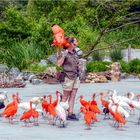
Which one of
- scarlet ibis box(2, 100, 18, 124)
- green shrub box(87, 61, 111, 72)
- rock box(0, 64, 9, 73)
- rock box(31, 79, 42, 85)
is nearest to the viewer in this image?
scarlet ibis box(2, 100, 18, 124)

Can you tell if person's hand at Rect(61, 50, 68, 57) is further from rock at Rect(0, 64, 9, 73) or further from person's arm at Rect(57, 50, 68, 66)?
rock at Rect(0, 64, 9, 73)

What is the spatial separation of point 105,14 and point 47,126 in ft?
68.9

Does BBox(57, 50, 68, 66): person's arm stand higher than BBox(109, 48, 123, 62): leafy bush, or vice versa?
BBox(109, 48, 123, 62): leafy bush

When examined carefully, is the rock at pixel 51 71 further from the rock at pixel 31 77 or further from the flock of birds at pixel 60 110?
the flock of birds at pixel 60 110

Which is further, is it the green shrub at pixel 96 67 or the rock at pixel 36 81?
the green shrub at pixel 96 67

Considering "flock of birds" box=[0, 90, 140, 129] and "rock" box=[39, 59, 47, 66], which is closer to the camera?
"flock of birds" box=[0, 90, 140, 129]

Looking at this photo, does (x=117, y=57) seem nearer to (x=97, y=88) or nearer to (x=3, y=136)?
(x=97, y=88)

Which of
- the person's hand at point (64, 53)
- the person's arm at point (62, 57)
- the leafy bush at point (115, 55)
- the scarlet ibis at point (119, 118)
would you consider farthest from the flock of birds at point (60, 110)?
the leafy bush at point (115, 55)

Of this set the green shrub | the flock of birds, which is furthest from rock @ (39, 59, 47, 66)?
the flock of birds

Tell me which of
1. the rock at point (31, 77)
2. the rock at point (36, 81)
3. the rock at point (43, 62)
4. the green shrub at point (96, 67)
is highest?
the rock at point (43, 62)

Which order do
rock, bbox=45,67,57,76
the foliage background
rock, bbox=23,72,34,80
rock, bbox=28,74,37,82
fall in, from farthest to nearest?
the foliage background, rock, bbox=23,72,34,80, rock, bbox=45,67,57,76, rock, bbox=28,74,37,82

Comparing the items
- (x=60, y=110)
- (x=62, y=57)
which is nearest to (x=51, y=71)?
(x=62, y=57)

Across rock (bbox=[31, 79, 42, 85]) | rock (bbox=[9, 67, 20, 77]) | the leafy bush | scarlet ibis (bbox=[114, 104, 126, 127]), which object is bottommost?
scarlet ibis (bbox=[114, 104, 126, 127])

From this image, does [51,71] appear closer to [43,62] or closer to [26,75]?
[26,75]
